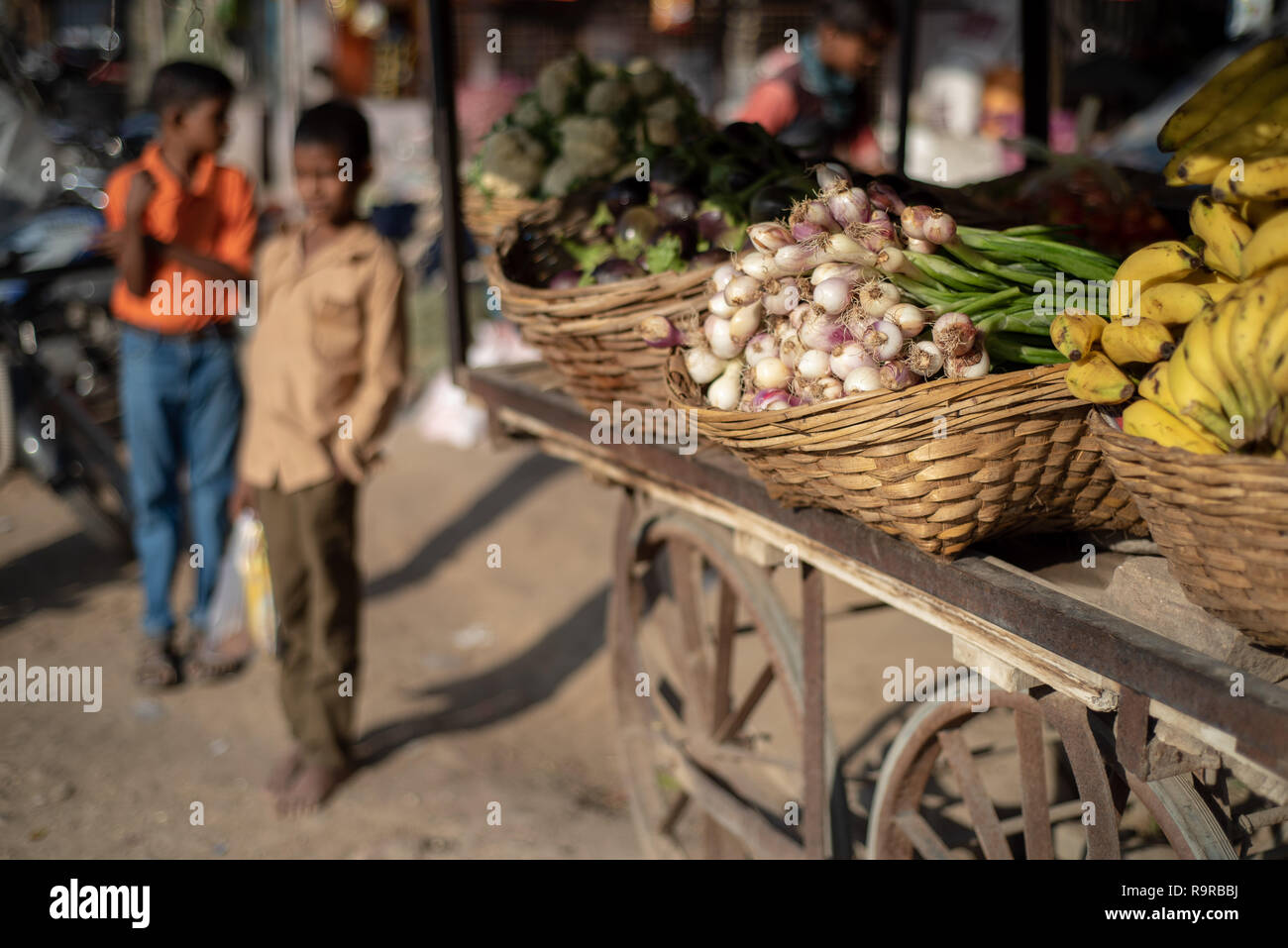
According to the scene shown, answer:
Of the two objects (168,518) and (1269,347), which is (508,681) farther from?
(1269,347)

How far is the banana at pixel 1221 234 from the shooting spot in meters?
1.36

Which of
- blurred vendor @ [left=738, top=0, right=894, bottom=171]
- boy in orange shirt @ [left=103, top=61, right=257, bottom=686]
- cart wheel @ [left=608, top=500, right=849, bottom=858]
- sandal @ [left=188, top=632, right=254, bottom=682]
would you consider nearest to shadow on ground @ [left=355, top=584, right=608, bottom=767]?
sandal @ [left=188, top=632, right=254, bottom=682]

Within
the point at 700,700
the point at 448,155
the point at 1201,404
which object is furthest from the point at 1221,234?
the point at 448,155

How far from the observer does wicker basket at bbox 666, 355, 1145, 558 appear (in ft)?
4.66

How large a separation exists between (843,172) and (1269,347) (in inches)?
32.4

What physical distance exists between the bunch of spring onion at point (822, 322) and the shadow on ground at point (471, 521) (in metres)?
→ 3.88

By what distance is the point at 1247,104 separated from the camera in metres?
1.49

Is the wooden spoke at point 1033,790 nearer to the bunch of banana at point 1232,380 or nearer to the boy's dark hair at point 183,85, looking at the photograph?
the bunch of banana at point 1232,380

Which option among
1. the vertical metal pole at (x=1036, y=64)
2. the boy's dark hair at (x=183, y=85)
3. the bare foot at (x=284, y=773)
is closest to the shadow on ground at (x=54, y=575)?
the bare foot at (x=284, y=773)

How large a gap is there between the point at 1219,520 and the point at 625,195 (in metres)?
1.51

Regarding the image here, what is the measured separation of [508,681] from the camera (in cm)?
452

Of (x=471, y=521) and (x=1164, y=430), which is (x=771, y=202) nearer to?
(x=1164, y=430)

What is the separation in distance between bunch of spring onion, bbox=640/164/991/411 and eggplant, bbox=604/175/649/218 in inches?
23.1

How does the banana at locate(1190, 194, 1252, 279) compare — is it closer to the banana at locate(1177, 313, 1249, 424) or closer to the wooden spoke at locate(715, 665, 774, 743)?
the banana at locate(1177, 313, 1249, 424)
